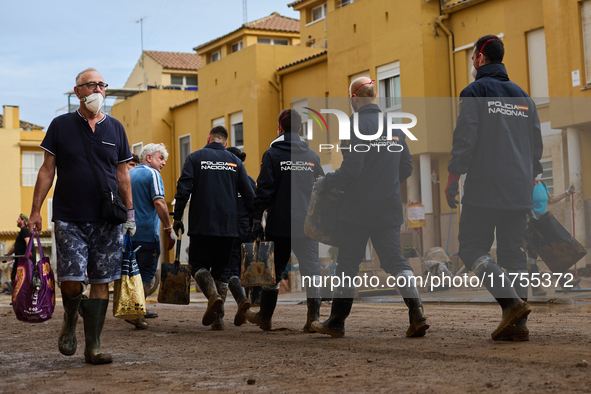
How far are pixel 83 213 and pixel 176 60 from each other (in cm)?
4425

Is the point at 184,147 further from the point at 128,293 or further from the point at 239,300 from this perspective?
the point at 128,293

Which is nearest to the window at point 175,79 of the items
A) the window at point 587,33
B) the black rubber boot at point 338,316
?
the window at point 587,33

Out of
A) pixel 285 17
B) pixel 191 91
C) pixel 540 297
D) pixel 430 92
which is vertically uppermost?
pixel 285 17

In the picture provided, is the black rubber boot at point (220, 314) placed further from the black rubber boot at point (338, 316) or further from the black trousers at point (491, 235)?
the black trousers at point (491, 235)

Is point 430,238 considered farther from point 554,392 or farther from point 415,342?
point 554,392

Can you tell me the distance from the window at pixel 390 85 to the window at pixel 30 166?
124 feet

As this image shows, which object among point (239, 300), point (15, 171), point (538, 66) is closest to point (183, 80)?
point (15, 171)

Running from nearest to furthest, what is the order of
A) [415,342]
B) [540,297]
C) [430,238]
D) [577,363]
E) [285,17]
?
1. [577,363]
2. [415,342]
3. [540,297]
4. [430,238]
5. [285,17]

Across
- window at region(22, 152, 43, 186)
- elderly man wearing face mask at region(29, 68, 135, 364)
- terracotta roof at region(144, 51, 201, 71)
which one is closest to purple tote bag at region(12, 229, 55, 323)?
elderly man wearing face mask at region(29, 68, 135, 364)

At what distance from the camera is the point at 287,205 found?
25.7 ft

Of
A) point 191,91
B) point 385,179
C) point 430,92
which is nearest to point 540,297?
point 385,179

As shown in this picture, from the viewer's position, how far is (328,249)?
18766mm

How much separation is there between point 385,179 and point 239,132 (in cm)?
2567

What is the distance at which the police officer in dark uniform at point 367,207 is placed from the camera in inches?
264
